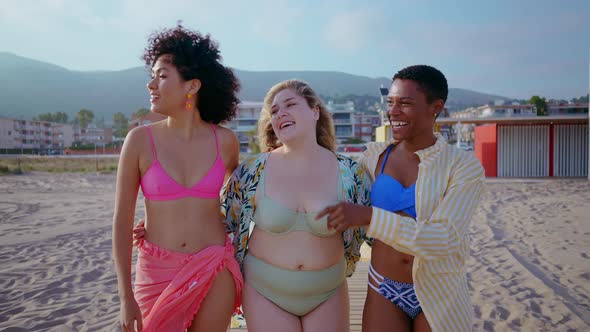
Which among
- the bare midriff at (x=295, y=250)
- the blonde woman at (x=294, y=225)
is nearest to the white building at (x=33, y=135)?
the blonde woman at (x=294, y=225)

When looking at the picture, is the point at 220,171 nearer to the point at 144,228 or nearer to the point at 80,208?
the point at 144,228

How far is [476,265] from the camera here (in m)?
7.36

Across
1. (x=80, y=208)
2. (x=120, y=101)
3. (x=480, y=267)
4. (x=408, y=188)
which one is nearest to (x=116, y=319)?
(x=408, y=188)

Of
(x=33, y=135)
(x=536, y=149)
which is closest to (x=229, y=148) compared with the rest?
(x=536, y=149)

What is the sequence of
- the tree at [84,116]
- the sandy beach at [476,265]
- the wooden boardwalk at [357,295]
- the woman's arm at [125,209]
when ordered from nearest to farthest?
the woman's arm at [125,209]
the wooden boardwalk at [357,295]
the sandy beach at [476,265]
the tree at [84,116]

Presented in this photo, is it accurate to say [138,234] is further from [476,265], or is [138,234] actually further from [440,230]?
[476,265]

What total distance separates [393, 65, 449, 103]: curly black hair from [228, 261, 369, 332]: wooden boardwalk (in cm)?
231

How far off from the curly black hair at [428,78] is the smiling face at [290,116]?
0.62 metres

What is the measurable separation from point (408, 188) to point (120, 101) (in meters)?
201

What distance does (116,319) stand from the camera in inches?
203

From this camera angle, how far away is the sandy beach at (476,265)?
518 centimetres

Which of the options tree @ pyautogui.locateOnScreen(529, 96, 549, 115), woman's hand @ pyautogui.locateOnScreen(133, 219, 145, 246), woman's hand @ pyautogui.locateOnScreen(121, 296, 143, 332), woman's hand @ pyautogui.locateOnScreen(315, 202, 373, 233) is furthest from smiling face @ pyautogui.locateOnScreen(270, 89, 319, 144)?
tree @ pyautogui.locateOnScreen(529, 96, 549, 115)

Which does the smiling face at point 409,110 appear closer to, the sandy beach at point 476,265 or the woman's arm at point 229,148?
the woman's arm at point 229,148

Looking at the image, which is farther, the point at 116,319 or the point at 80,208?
the point at 80,208
